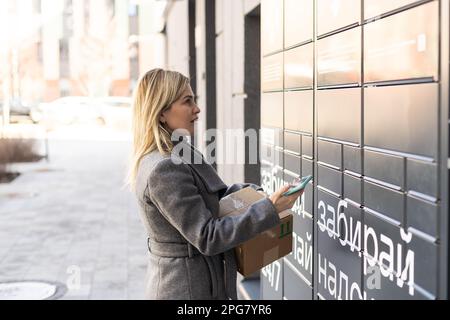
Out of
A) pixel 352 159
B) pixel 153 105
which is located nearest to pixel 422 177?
pixel 352 159

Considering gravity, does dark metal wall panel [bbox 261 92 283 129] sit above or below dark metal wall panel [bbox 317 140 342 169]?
above

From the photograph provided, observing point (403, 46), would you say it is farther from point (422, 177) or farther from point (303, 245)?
point (303, 245)

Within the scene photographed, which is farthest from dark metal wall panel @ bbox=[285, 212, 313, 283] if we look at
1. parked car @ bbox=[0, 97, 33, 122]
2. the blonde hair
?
parked car @ bbox=[0, 97, 33, 122]

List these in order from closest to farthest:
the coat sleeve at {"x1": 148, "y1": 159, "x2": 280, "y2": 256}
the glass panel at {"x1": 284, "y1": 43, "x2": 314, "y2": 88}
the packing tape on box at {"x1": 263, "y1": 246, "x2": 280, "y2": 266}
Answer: the coat sleeve at {"x1": 148, "y1": 159, "x2": 280, "y2": 256} < the packing tape on box at {"x1": 263, "y1": 246, "x2": 280, "y2": 266} < the glass panel at {"x1": 284, "y1": 43, "x2": 314, "y2": 88}

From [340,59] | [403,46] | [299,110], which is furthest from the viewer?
[299,110]

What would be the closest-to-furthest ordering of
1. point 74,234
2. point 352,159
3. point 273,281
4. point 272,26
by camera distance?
point 352,159 → point 272,26 → point 273,281 → point 74,234

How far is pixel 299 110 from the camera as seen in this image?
3.91 meters

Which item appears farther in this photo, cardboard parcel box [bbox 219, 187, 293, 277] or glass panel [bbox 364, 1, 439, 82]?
cardboard parcel box [bbox 219, 187, 293, 277]

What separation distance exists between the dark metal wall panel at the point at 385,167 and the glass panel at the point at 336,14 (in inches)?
25.1

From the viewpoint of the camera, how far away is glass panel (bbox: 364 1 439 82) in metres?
2.21

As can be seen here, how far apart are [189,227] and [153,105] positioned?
0.54 metres

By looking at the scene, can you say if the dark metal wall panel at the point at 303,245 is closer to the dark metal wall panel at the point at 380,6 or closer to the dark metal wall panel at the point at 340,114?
the dark metal wall panel at the point at 340,114

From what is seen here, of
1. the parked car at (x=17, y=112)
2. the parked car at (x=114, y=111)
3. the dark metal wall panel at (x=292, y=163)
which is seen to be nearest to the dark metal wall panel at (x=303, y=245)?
the dark metal wall panel at (x=292, y=163)

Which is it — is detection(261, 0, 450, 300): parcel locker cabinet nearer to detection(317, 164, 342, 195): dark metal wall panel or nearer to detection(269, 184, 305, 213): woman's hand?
detection(317, 164, 342, 195): dark metal wall panel
